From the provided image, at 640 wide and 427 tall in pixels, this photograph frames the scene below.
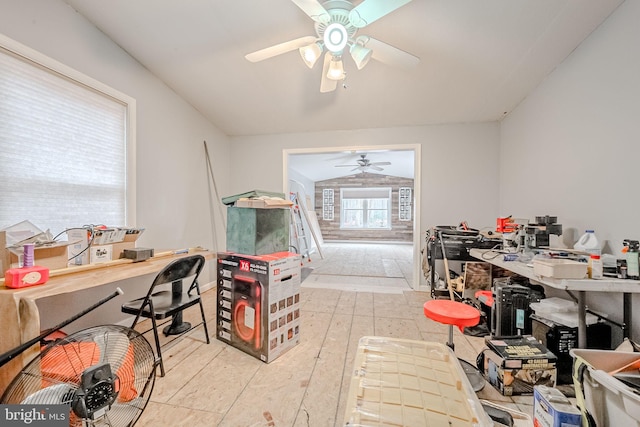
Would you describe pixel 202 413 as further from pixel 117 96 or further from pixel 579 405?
pixel 117 96

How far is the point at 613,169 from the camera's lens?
174cm

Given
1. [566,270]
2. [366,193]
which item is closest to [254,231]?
[566,270]

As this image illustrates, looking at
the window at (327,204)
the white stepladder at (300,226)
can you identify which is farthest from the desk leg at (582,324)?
the window at (327,204)

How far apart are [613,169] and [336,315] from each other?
2.49m

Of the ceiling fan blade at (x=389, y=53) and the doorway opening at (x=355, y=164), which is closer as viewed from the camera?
the ceiling fan blade at (x=389, y=53)

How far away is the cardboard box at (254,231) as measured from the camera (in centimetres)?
198

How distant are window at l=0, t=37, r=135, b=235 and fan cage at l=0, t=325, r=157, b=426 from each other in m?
1.31

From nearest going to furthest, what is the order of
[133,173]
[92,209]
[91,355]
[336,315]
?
[91,355] < [92,209] < [133,173] < [336,315]

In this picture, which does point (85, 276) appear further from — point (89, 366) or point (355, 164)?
point (355, 164)

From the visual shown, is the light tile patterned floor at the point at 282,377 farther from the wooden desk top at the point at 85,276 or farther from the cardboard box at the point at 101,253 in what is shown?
the cardboard box at the point at 101,253

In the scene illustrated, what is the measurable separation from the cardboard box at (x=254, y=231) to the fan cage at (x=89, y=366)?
0.95 m

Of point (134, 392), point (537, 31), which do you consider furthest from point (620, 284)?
point (134, 392)

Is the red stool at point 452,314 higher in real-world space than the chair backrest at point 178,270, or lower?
lower

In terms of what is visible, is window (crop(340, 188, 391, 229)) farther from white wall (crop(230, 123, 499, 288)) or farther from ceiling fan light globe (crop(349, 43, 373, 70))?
ceiling fan light globe (crop(349, 43, 373, 70))
